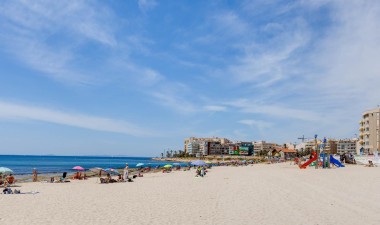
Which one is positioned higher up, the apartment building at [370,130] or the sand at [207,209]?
the apartment building at [370,130]

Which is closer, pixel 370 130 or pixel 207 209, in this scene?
pixel 207 209

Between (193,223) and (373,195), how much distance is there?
37.3 feet

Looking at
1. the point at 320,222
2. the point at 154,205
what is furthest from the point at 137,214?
the point at 320,222

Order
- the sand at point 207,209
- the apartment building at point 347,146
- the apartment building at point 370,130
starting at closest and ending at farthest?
the sand at point 207,209, the apartment building at point 370,130, the apartment building at point 347,146

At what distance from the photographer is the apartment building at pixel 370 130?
94.3m

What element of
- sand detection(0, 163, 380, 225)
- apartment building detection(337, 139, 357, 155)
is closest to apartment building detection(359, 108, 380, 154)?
sand detection(0, 163, 380, 225)

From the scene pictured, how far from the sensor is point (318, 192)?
19.3m

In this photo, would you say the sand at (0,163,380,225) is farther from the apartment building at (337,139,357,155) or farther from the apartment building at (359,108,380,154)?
the apartment building at (337,139,357,155)

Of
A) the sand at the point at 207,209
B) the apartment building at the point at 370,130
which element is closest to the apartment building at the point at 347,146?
the apartment building at the point at 370,130

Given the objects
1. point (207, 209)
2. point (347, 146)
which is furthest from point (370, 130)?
point (347, 146)

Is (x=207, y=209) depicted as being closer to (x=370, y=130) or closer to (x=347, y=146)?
(x=370, y=130)

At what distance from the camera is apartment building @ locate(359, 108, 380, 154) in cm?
9431

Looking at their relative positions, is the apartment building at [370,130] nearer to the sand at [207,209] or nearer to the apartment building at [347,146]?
the sand at [207,209]

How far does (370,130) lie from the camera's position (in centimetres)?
9644
